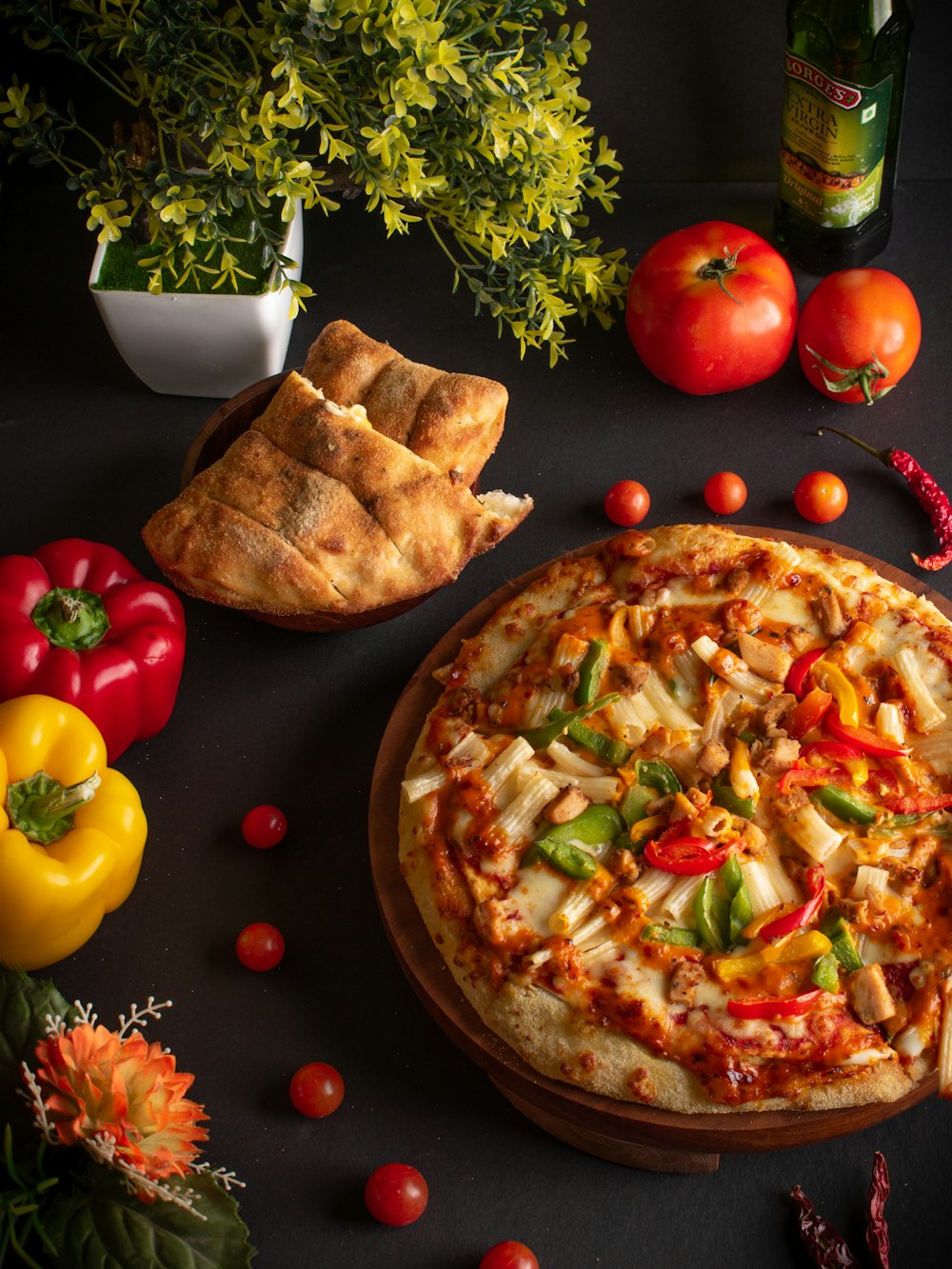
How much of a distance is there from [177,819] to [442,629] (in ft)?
3.10

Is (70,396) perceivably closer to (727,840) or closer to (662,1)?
(662,1)

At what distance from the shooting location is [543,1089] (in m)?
3.19

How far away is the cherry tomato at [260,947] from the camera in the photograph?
363 centimetres

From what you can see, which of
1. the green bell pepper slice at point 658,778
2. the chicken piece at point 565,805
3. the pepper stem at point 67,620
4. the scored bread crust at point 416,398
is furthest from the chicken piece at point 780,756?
the pepper stem at point 67,620

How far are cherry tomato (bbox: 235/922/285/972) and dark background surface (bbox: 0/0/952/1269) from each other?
0.05 m

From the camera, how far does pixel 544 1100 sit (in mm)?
3211

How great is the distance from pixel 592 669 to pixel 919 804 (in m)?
0.83

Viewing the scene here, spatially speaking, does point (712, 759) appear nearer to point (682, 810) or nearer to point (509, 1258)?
point (682, 810)

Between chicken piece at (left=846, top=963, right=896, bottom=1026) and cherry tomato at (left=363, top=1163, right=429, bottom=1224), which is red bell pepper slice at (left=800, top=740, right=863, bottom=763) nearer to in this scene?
chicken piece at (left=846, top=963, right=896, bottom=1026)

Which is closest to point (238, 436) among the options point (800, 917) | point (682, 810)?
point (682, 810)

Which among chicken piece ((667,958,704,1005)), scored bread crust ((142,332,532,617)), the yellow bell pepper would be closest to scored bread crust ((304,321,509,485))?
scored bread crust ((142,332,532,617))

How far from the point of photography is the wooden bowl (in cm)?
387

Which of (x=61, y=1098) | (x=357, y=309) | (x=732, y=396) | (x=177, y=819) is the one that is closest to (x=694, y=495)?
(x=732, y=396)

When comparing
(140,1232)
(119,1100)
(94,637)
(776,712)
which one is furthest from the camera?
(94,637)
